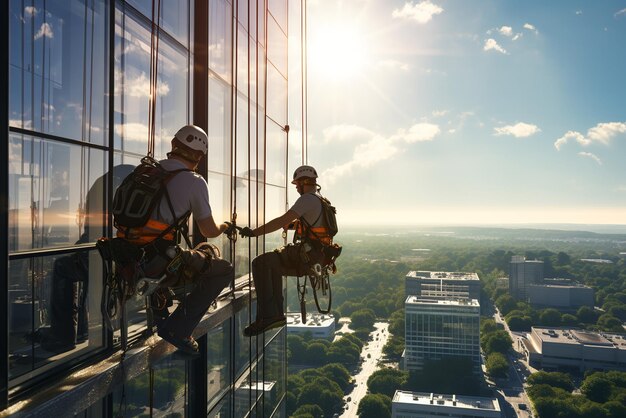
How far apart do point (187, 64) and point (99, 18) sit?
7.77 feet

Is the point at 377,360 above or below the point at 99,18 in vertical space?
below

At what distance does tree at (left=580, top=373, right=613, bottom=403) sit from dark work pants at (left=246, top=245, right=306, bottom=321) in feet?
166

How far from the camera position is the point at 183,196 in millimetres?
4617

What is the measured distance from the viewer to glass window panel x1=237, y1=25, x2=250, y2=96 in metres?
9.59

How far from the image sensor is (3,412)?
355 centimetres

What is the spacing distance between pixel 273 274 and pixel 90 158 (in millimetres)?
3174

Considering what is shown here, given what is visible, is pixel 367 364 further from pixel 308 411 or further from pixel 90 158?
pixel 90 158

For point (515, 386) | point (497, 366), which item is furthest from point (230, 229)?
point (497, 366)

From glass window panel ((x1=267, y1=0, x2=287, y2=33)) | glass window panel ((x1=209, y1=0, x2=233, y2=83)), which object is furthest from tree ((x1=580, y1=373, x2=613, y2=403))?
glass window panel ((x1=209, y1=0, x2=233, y2=83))

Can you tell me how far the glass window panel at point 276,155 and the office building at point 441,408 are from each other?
1310 inches

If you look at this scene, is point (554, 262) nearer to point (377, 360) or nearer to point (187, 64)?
point (377, 360)

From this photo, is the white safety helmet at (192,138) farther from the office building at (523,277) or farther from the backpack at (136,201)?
the office building at (523,277)

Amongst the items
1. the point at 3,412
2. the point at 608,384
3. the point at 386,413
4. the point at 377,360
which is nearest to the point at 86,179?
the point at 3,412

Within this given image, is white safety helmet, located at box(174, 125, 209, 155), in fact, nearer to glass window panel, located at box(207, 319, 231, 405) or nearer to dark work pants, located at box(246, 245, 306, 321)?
dark work pants, located at box(246, 245, 306, 321)
